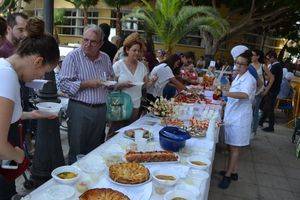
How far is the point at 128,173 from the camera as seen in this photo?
1948mm

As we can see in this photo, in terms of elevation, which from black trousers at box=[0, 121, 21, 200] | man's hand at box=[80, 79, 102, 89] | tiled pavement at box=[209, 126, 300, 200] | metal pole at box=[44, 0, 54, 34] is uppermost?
metal pole at box=[44, 0, 54, 34]

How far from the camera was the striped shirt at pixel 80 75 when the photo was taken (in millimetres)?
2827

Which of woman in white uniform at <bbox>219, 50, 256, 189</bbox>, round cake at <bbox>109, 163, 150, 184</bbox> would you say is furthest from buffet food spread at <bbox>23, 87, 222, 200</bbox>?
woman in white uniform at <bbox>219, 50, 256, 189</bbox>

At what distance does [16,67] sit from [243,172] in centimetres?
391

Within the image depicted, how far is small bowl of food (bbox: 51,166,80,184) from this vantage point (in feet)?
5.93

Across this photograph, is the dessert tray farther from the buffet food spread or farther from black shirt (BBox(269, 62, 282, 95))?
black shirt (BBox(269, 62, 282, 95))

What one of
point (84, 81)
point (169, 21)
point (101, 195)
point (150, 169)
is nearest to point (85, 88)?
point (84, 81)

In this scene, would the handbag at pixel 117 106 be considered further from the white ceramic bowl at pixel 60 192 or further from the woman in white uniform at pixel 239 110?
the white ceramic bowl at pixel 60 192

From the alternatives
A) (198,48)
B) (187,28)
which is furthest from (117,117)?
(198,48)

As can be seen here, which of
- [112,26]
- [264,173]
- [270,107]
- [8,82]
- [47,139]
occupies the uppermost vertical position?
[112,26]

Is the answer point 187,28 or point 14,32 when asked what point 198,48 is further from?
point 14,32

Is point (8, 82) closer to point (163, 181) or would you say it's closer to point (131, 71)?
point (163, 181)

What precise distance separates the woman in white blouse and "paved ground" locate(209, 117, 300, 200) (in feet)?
4.95

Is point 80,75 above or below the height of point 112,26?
below
